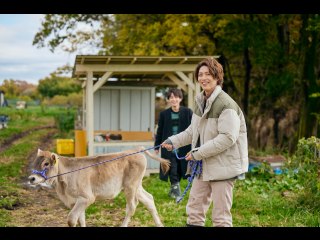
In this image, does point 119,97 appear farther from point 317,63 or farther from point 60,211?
point 317,63

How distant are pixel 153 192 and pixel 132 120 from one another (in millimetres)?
5040

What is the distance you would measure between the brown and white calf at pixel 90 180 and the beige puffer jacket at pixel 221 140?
7.16 ft

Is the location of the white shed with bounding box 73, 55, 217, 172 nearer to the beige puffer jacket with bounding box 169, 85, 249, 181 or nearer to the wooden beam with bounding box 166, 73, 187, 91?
the wooden beam with bounding box 166, 73, 187, 91

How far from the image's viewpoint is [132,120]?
53.3ft

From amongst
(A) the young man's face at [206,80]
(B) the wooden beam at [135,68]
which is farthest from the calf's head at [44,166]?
(B) the wooden beam at [135,68]

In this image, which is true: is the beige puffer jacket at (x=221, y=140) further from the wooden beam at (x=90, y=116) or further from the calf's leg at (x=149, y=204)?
the wooden beam at (x=90, y=116)

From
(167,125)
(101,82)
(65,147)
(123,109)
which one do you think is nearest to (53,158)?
(167,125)

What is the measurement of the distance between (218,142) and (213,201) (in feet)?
2.22

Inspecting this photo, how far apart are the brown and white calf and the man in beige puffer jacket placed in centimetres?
203

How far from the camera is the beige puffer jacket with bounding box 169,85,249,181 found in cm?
579

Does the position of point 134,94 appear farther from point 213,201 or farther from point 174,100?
point 213,201

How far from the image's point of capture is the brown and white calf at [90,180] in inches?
293
